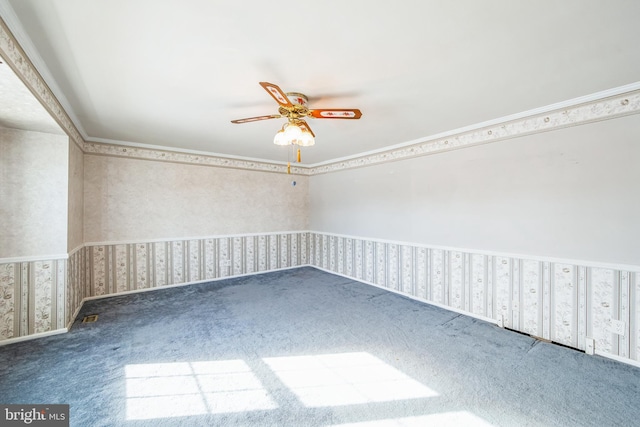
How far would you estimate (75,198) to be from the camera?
138 inches

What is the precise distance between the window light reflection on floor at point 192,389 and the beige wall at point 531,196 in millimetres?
3105

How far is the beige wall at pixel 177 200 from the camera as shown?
13.8 ft

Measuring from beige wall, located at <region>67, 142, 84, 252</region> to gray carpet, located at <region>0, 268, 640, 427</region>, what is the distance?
105 cm

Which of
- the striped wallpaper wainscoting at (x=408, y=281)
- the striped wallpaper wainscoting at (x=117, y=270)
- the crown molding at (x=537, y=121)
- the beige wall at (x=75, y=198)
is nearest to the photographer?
the crown molding at (x=537, y=121)

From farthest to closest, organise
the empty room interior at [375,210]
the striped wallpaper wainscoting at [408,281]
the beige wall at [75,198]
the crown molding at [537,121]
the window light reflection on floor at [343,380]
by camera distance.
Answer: the beige wall at [75,198] < the striped wallpaper wainscoting at [408,281] < the crown molding at [537,121] < the window light reflection on floor at [343,380] < the empty room interior at [375,210]

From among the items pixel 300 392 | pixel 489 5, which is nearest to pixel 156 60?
pixel 489 5

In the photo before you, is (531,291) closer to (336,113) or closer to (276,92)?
(336,113)

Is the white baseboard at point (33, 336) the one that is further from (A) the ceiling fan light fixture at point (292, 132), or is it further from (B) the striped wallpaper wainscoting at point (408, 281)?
(A) the ceiling fan light fixture at point (292, 132)

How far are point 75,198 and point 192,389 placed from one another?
309 cm

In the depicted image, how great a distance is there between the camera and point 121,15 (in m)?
1.52

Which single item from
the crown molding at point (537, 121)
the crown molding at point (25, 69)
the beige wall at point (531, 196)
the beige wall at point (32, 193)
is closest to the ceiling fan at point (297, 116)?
the crown molding at point (25, 69)

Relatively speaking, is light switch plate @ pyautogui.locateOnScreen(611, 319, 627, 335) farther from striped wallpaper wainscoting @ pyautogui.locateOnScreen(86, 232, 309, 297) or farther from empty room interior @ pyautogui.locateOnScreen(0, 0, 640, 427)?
striped wallpaper wainscoting @ pyautogui.locateOnScreen(86, 232, 309, 297)

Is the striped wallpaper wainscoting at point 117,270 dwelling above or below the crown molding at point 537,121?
below

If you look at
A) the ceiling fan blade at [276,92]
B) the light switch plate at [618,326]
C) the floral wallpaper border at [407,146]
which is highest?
the floral wallpaper border at [407,146]
